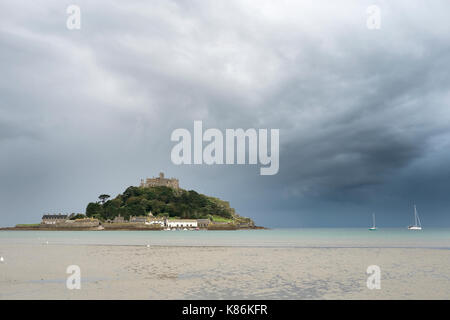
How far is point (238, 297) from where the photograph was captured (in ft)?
73.5

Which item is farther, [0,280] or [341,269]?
[341,269]

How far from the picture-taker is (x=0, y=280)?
28.1 metres

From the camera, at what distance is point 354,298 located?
22.6 metres

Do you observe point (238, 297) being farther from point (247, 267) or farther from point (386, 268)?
point (386, 268)
